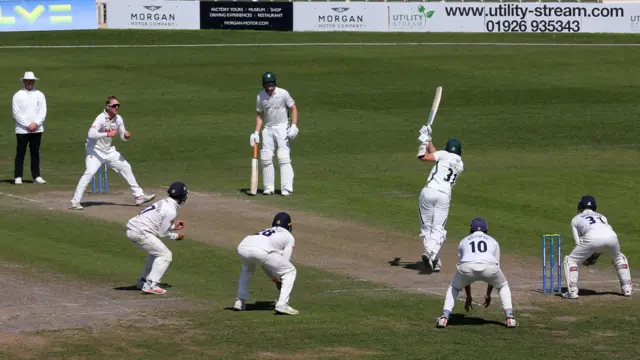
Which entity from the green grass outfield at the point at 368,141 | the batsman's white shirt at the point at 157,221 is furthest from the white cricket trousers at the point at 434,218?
the batsman's white shirt at the point at 157,221

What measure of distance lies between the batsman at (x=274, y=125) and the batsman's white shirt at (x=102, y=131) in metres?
3.11

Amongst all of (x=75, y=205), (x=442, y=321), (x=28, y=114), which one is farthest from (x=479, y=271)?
(x=28, y=114)

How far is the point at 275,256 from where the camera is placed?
15.4 metres

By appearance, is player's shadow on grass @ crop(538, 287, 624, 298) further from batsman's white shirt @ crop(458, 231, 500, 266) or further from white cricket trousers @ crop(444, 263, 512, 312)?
batsman's white shirt @ crop(458, 231, 500, 266)

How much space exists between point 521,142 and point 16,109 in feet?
46.5

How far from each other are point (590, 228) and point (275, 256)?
504 centimetres

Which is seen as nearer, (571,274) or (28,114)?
(571,274)

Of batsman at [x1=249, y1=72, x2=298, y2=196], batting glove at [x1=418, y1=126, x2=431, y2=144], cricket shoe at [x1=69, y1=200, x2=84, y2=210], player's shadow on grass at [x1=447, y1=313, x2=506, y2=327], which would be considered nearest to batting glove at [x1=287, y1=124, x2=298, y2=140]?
batsman at [x1=249, y1=72, x2=298, y2=196]

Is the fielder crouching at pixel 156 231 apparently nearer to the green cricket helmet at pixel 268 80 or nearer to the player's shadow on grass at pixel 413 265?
the player's shadow on grass at pixel 413 265

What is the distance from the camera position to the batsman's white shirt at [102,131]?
22.0 meters

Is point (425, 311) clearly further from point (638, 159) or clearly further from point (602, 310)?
point (638, 159)

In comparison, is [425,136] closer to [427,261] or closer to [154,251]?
[427,261]

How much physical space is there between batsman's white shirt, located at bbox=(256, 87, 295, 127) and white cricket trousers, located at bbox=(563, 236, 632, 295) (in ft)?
26.9

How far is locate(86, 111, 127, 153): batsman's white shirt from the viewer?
21969mm
